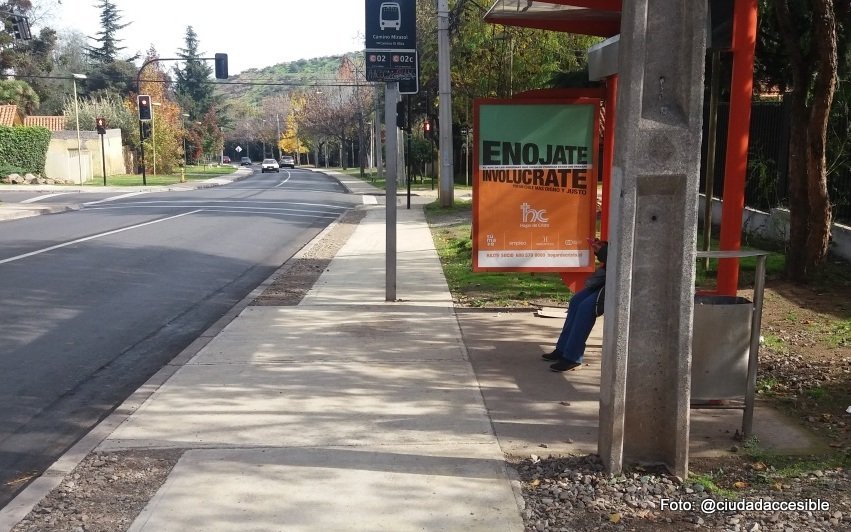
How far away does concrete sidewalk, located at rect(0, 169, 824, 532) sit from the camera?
4246 millimetres

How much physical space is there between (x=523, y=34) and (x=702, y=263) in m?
14.3

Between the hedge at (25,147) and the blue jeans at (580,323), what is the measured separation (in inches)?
1733

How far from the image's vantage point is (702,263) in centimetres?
1170

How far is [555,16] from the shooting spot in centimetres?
896

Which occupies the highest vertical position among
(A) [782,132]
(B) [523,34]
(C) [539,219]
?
(B) [523,34]

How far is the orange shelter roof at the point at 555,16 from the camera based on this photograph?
8695mm

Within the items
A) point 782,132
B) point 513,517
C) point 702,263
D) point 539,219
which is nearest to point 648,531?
point 513,517

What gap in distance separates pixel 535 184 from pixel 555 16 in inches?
74.7

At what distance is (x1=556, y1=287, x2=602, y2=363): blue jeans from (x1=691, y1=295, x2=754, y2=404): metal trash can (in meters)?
1.61

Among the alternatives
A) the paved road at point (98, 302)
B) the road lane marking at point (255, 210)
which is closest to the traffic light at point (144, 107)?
the road lane marking at point (255, 210)

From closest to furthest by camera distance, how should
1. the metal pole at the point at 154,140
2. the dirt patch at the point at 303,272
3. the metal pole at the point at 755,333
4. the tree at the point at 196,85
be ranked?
the metal pole at the point at 755,333
the dirt patch at the point at 303,272
the metal pole at the point at 154,140
the tree at the point at 196,85

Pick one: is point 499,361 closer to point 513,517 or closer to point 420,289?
point 513,517

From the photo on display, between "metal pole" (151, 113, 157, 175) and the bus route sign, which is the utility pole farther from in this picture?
"metal pole" (151, 113, 157, 175)

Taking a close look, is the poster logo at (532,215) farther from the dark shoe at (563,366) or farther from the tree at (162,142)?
the tree at (162,142)
